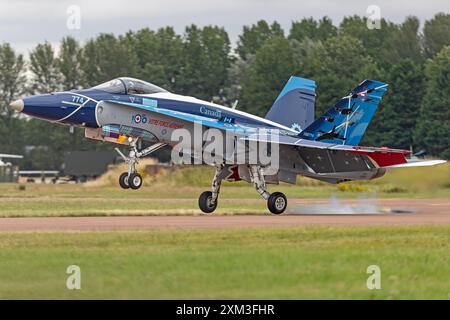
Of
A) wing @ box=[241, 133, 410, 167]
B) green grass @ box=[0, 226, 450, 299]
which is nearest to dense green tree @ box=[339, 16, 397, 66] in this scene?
wing @ box=[241, 133, 410, 167]

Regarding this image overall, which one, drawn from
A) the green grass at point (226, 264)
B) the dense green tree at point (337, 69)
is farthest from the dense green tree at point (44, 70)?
the green grass at point (226, 264)

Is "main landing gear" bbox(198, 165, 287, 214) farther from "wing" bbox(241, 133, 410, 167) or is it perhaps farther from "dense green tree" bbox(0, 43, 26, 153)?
"dense green tree" bbox(0, 43, 26, 153)

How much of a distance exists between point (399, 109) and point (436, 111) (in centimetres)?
361

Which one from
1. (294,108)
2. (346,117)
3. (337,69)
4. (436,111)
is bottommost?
(346,117)

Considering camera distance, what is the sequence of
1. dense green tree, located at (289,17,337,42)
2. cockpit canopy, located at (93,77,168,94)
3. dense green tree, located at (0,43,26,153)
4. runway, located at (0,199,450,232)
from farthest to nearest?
dense green tree, located at (289,17,337,42), dense green tree, located at (0,43,26,153), cockpit canopy, located at (93,77,168,94), runway, located at (0,199,450,232)

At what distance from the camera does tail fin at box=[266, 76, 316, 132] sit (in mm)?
30656

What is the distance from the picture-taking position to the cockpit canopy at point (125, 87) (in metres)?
27.0

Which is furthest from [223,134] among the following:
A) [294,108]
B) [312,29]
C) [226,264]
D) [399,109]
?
[312,29]

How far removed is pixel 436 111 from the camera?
73.4 metres

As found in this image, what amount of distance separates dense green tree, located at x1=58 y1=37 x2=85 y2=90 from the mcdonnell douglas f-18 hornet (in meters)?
60.2

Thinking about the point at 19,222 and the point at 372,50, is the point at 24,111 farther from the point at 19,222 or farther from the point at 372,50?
the point at 372,50

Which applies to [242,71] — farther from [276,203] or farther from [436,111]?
[276,203]
